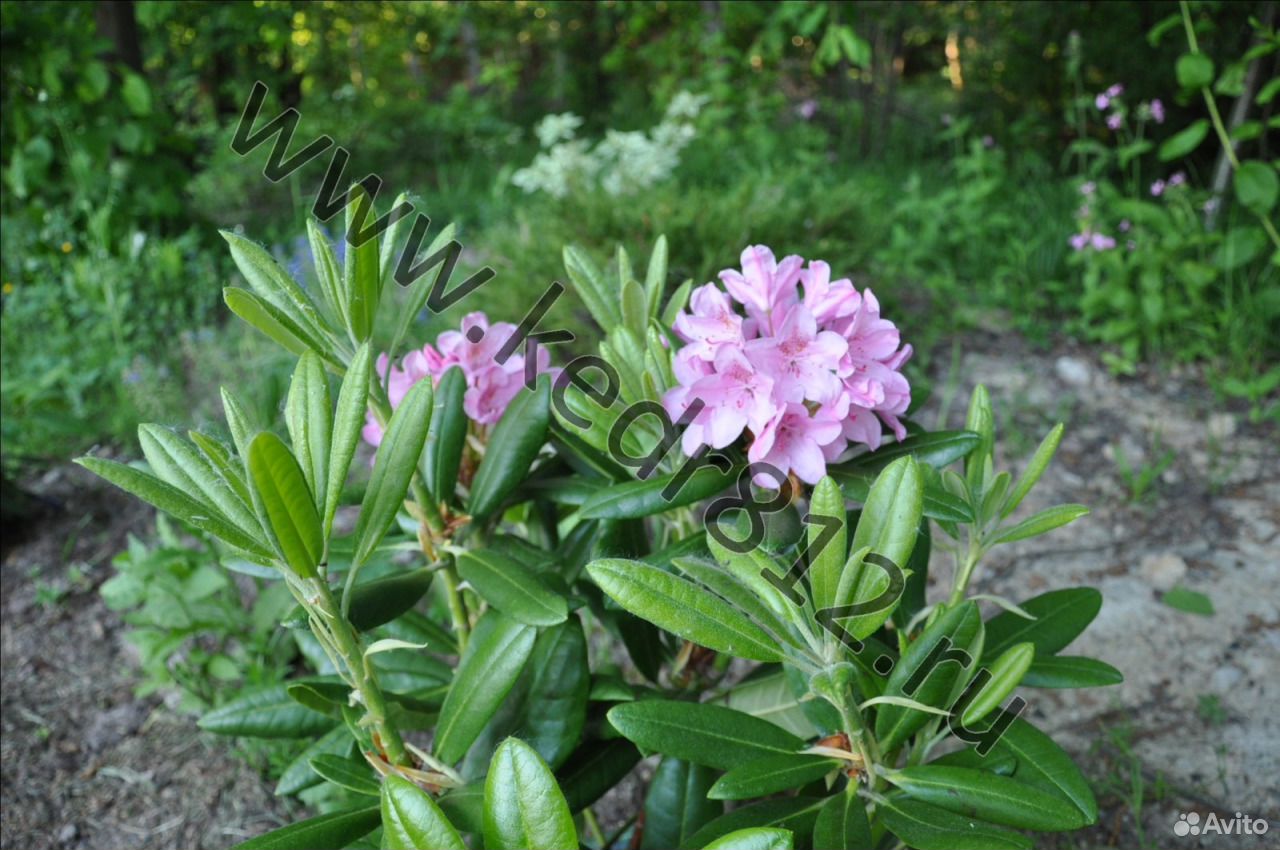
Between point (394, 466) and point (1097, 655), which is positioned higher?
point (394, 466)

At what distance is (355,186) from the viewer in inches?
38.6

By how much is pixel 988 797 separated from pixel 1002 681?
4.7 inches

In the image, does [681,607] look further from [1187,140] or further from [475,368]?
[1187,140]

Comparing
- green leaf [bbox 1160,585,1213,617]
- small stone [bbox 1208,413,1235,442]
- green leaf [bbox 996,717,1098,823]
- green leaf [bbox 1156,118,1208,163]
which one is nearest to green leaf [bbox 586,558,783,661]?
green leaf [bbox 996,717,1098,823]

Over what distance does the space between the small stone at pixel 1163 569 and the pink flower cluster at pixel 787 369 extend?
1.87 meters

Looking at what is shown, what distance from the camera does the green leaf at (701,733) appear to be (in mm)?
933

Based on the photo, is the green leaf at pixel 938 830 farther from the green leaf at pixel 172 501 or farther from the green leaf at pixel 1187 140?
the green leaf at pixel 1187 140

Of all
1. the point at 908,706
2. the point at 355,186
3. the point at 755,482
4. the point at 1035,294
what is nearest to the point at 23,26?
the point at 355,186

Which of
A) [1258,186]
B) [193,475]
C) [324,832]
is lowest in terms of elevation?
[324,832]

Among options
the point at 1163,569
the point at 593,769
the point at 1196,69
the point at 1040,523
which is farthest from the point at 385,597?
the point at 1196,69

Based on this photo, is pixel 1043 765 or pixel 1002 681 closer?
pixel 1002 681

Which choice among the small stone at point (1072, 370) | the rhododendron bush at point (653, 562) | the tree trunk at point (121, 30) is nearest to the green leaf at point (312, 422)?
the rhododendron bush at point (653, 562)

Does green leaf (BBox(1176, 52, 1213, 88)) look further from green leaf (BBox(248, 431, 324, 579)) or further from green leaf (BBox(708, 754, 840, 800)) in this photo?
green leaf (BBox(248, 431, 324, 579))

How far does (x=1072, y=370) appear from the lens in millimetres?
3645
